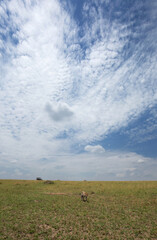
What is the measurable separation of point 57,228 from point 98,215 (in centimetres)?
604

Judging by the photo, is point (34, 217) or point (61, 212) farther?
point (61, 212)

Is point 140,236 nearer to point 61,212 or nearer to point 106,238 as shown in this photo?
point 106,238

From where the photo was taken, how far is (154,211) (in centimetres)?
1936

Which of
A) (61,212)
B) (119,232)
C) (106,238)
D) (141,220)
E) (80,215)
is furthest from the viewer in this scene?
(61,212)

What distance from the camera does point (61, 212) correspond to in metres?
18.7

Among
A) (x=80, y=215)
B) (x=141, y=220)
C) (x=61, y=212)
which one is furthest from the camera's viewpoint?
(x=61, y=212)

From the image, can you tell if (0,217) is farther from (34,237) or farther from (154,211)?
(154,211)

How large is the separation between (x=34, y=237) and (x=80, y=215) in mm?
7101

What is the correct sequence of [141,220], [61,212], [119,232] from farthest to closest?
1. [61,212]
2. [141,220]
3. [119,232]

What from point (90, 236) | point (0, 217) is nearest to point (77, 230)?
point (90, 236)

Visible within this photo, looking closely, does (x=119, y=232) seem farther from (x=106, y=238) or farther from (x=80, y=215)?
(x=80, y=215)

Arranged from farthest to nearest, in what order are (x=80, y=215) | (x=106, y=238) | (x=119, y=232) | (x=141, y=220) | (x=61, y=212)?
(x=61, y=212), (x=80, y=215), (x=141, y=220), (x=119, y=232), (x=106, y=238)

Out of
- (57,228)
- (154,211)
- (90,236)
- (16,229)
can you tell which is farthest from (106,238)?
(154,211)

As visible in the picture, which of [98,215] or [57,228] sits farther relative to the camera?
[98,215]
